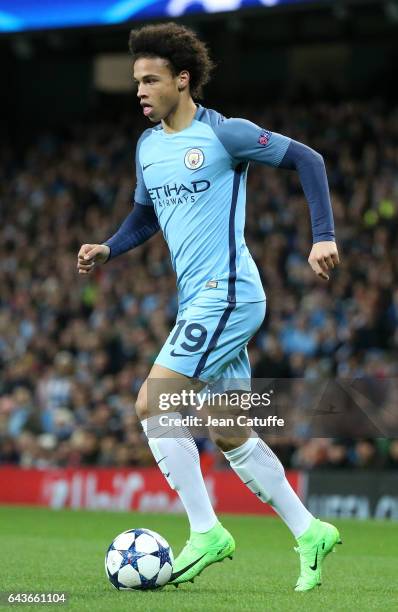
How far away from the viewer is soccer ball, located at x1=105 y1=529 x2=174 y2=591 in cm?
576

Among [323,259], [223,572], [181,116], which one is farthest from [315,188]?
[223,572]

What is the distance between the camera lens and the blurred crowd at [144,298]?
15.8 meters

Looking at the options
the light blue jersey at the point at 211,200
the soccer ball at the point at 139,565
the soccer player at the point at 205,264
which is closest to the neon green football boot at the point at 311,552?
the soccer player at the point at 205,264

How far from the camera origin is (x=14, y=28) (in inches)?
762

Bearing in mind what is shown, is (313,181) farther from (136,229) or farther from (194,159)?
(136,229)

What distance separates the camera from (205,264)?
19.1 feet

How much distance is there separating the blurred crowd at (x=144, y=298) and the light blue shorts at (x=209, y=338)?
27.4ft

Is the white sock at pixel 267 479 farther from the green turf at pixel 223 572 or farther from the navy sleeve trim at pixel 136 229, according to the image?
the navy sleeve trim at pixel 136 229

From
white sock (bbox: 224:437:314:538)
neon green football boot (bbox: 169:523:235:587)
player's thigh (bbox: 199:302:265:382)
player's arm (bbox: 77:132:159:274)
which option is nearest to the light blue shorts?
player's thigh (bbox: 199:302:265:382)

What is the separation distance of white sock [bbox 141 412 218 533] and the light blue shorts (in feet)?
0.83

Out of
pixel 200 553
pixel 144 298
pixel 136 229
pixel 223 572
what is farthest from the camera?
pixel 144 298

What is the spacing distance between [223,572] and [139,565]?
133 centimetres

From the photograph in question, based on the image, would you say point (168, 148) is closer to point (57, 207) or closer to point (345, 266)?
point (345, 266)

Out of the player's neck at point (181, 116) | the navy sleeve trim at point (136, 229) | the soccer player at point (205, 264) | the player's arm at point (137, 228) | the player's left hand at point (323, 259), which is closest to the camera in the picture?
the player's left hand at point (323, 259)
